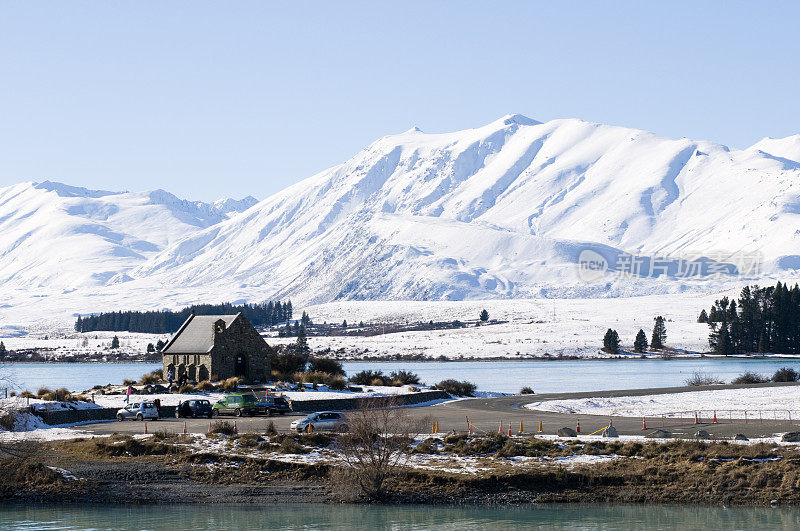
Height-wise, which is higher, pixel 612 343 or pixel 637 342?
pixel 637 342

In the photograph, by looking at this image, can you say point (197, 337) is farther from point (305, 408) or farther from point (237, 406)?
point (237, 406)

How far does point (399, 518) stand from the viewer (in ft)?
127

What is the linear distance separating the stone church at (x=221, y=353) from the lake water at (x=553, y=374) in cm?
1182

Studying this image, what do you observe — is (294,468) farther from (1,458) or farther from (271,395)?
(271,395)

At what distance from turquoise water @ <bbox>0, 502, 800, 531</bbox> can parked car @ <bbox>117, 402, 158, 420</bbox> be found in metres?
20.8

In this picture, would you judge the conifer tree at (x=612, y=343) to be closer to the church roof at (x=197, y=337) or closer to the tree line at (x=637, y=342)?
the tree line at (x=637, y=342)

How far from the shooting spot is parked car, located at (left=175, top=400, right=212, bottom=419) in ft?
207

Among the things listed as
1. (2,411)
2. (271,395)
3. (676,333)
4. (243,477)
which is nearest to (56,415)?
(2,411)

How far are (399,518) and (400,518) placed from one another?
3 centimetres

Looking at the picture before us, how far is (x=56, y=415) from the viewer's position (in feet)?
196

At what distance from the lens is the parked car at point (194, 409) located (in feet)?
207

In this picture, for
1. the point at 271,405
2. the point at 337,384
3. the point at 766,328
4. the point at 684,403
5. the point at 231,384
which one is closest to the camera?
the point at 271,405

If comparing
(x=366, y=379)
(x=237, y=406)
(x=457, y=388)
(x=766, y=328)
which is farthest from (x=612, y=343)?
(x=237, y=406)

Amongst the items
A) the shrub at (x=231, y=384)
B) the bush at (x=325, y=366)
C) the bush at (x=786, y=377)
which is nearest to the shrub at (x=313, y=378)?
the shrub at (x=231, y=384)
